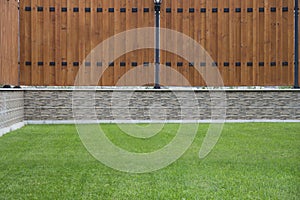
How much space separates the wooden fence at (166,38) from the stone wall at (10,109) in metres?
1.28

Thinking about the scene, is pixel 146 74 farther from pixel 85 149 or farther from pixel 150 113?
pixel 85 149

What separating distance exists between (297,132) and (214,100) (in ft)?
10.7

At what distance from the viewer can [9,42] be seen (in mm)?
13031

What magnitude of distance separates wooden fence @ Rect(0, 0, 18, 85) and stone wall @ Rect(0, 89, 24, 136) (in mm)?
380

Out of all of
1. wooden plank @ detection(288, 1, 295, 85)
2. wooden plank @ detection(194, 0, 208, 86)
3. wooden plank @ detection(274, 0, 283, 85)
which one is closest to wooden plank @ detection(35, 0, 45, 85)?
wooden plank @ detection(194, 0, 208, 86)

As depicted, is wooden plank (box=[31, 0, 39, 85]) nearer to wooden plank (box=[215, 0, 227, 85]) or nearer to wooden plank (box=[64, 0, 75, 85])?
wooden plank (box=[64, 0, 75, 85])

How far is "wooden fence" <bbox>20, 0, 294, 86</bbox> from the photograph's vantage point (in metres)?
14.4

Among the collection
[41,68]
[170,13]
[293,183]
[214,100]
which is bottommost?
[293,183]

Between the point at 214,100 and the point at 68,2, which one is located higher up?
the point at 68,2

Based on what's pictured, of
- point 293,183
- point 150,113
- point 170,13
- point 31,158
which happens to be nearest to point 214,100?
point 150,113

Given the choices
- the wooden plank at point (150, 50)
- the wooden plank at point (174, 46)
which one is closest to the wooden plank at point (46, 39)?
the wooden plank at point (150, 50)

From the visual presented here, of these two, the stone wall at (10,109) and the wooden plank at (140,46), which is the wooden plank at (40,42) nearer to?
the stone wall at (10,109)

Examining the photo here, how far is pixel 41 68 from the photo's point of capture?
47.2 feet

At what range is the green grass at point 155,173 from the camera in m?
5.35
